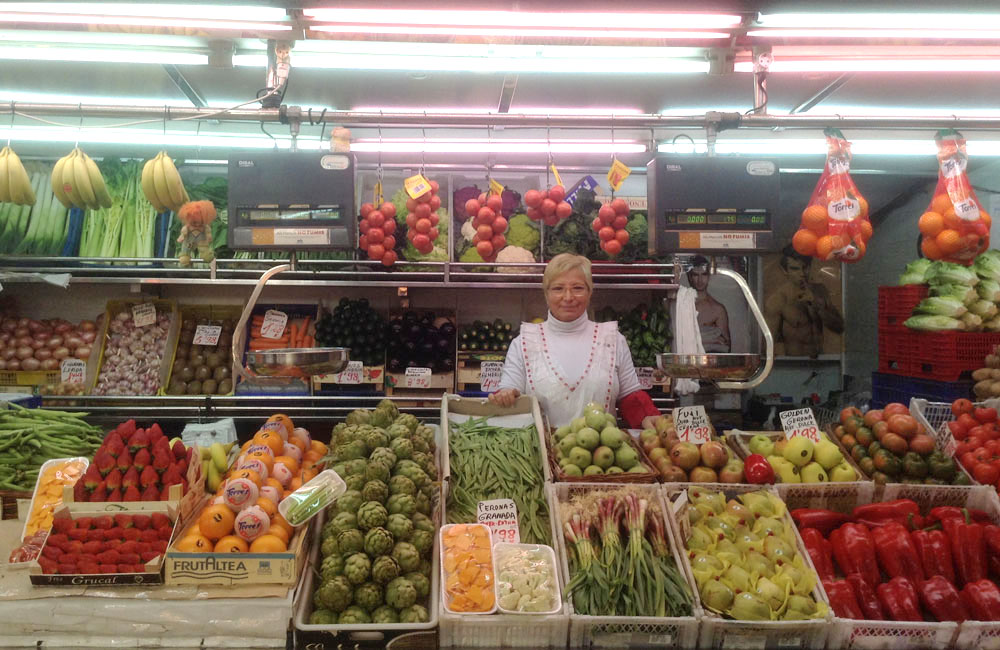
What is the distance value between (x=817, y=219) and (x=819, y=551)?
175 centimetres

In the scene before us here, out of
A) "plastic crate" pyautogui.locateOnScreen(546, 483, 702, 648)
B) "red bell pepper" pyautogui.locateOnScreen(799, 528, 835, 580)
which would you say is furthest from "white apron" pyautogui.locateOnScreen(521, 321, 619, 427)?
"plastic crate" pyautogui.locateOnScreen(546, 483, 702, 648)

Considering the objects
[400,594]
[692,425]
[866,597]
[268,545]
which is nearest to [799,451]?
[692,425]

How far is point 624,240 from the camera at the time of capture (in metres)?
4.16

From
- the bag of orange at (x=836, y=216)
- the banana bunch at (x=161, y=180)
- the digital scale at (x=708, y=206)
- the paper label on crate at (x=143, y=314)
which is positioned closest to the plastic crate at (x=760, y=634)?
the bag of orange at (x=836, y=216)

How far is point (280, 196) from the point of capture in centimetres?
354

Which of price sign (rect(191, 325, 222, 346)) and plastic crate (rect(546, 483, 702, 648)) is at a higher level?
price sign (rect(191, 325, 222, 346))

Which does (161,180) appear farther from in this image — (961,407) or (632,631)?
(961,407)

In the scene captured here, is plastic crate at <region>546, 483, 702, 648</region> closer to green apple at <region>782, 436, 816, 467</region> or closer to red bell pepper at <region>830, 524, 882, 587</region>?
red bell pepper at <region>830, 524, 882, 587</region>

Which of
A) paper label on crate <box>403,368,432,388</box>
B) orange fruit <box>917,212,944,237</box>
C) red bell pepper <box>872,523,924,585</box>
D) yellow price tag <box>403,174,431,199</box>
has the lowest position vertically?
red bell pepper <box>872,523,924,585</box>

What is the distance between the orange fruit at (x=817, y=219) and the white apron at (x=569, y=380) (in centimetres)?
118

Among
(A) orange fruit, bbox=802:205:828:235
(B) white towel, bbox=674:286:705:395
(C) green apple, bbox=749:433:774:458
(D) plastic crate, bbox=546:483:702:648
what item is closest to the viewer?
(D) plastic crate, bbox=546:483:702:648

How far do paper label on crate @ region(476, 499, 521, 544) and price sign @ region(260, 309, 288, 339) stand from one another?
11.7 ft

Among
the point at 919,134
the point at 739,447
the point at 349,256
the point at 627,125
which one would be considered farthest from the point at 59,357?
the point at 919,134

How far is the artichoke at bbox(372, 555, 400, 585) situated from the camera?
76.8 inches
